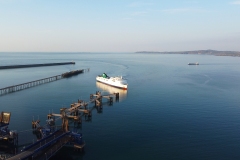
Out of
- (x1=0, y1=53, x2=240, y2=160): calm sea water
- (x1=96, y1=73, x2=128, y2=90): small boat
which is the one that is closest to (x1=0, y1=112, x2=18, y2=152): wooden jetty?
(x1=0, y1=53, x2=240, y2=160): calm sea water

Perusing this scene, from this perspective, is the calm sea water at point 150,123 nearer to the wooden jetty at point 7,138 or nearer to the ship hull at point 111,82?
the wooden jetty at point 7,138

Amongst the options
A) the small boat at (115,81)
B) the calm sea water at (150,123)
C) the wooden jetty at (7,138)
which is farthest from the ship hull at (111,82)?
the wooden jetty at (7,138)

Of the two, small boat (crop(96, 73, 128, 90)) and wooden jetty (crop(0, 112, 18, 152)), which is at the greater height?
small boat (crop(96, 73, 128, 90))

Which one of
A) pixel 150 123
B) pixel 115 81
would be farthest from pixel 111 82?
pixel 150 123

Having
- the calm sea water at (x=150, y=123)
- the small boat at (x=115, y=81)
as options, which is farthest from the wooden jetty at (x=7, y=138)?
the small boat at (x=115, y=81)

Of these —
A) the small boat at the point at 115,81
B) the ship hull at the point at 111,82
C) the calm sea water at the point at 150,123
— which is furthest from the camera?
the small boat at the point at 115,81

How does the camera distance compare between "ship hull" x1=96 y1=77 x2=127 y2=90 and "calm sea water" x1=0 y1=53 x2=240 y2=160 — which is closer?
"calm sea water" x1=0 y1=53 x2=240 y2=160

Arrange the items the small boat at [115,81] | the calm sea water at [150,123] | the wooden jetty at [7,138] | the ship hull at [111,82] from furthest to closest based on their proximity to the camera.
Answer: the small boat at [115,81]
the ship hull at [111,82]
the wooden jetty at [7,138]
the calm sea water at [150,123]

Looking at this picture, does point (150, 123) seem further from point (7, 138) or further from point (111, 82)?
point (111, 82)

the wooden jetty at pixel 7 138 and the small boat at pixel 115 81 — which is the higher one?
the small boat at pixel 115 81

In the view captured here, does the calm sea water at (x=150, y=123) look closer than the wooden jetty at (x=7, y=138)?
Yes

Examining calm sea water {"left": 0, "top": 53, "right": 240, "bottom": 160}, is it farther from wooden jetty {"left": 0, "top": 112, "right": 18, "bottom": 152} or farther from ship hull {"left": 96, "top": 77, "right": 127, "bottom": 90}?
ship hull {"left": 96, "top": 77, "right": 127, "bottom": 90}

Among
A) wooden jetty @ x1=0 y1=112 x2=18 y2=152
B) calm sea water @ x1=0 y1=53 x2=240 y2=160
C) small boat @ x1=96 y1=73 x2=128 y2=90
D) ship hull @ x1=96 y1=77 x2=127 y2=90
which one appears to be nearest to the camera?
calm sea water @ x1=0 y1=53 x2=240 y2=160
